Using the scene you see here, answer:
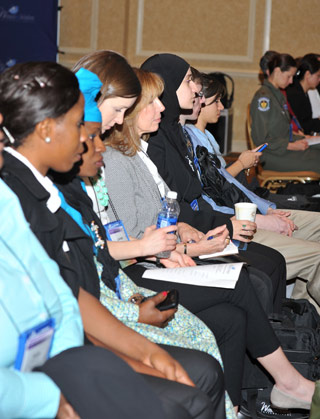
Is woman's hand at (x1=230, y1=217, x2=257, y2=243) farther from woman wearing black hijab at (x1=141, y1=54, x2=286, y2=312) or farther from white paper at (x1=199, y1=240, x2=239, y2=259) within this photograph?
white paper at (x1=199, y1=240, x2=239, y2=259)

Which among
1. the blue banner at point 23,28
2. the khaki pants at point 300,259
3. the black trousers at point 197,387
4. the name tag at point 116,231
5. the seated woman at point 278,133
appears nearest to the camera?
the black trousers at point 197,387

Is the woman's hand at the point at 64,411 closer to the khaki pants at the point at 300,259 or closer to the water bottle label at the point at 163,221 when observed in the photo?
the water bottle label at the point at 163,221

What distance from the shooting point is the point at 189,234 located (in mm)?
2654

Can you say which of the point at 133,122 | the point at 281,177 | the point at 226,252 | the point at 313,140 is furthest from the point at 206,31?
the point at 226,252

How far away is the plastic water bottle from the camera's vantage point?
2.29 meters

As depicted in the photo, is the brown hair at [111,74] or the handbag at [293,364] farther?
the handbag at [293,364]

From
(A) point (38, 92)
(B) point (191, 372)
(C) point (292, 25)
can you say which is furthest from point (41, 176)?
(C) point (292, 25)

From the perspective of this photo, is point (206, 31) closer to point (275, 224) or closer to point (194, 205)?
point (275, 224)

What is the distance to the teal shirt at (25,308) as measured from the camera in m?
1.21

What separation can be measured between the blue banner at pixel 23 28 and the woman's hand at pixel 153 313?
5.63 metres

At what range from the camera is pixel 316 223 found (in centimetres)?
347

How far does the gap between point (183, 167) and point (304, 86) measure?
11.7ft

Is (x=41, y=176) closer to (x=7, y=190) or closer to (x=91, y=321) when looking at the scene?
(x=7, y=190)

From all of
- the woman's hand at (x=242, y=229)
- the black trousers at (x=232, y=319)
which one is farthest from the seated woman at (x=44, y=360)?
the woman's hand at (x=242, y=229)
